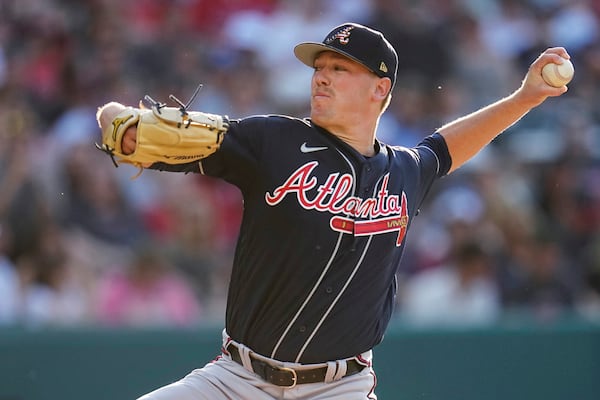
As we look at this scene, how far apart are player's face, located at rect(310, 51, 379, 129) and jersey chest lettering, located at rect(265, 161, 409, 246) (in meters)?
0.23

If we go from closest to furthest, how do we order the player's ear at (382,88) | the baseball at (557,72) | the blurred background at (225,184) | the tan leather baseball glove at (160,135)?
the tan leather baseball glove at (160,135), the player's ear at (382,88), the baseball at (557,72), the blurred background at (225,184)

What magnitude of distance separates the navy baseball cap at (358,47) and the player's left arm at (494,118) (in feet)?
2.26

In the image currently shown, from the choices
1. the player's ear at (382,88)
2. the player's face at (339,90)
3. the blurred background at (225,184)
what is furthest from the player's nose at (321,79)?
the blurred background at (225,184)

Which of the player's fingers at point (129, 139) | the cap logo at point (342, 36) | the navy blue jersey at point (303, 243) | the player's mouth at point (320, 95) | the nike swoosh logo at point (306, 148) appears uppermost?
the cap logo at point (342, 36)

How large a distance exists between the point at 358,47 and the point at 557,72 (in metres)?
1.05

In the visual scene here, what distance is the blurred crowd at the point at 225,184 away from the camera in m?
7.91

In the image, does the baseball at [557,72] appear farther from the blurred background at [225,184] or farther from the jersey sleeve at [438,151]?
the blurred background at [225,184]

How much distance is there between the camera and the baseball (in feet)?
16.3

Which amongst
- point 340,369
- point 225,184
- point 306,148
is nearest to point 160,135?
point 306,148

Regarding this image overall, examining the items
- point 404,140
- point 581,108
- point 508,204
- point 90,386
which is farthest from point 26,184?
point 581,108

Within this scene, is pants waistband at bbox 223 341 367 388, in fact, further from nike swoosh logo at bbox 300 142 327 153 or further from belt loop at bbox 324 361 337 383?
nike swoosh logo at bbox 300 142 327 153

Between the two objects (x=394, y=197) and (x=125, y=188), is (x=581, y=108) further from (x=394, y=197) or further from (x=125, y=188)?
(x=394, y=197)

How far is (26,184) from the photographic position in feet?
27.3

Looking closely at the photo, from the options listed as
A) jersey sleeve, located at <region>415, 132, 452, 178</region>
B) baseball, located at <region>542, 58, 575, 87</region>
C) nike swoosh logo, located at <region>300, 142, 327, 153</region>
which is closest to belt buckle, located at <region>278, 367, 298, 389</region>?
nike swoosh logo, located at <region>300, 142, 327, 153</region>
